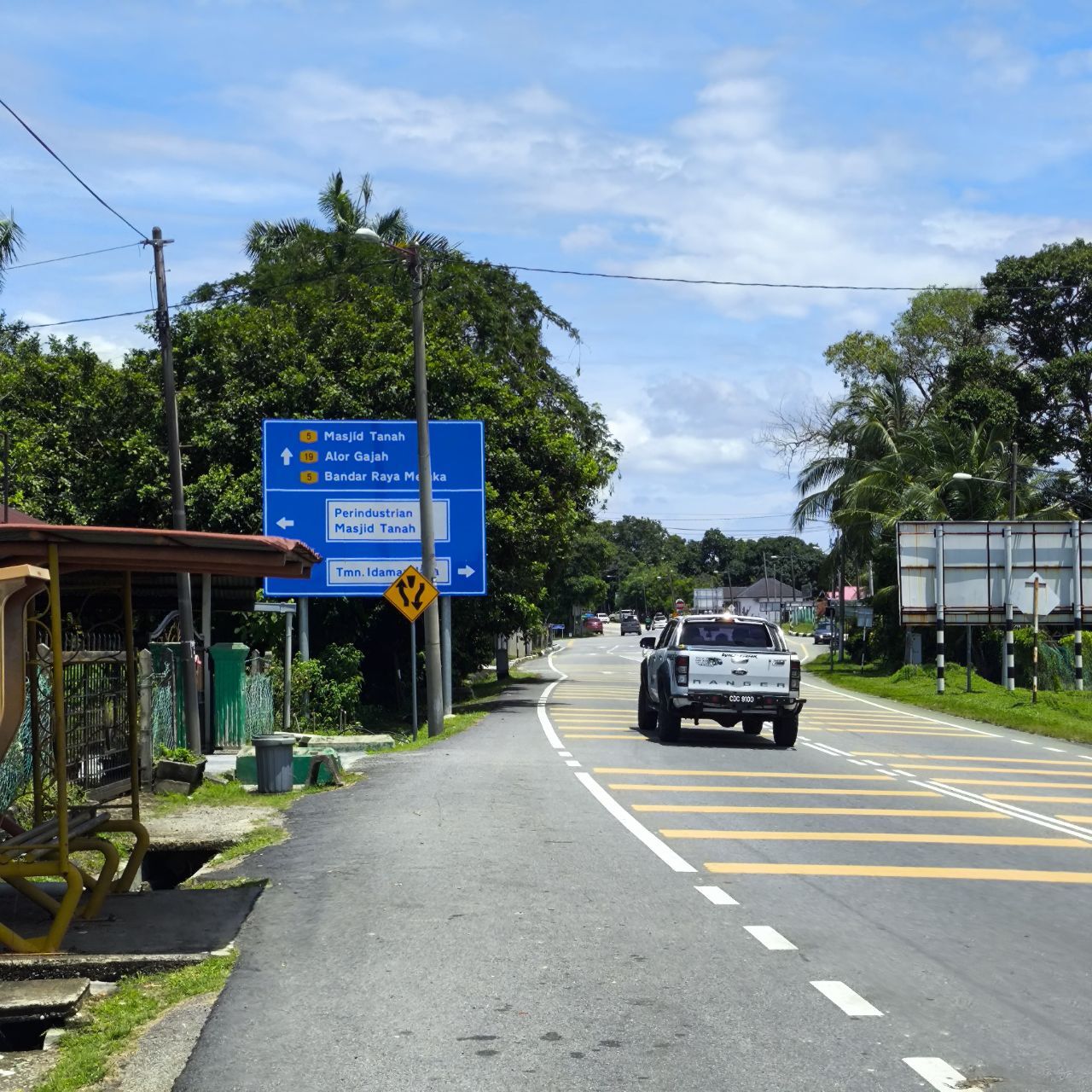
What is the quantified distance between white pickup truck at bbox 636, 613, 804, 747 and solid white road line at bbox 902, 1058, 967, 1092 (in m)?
15.1

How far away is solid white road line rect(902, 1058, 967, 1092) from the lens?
5.37m

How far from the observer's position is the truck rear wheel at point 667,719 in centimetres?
2122

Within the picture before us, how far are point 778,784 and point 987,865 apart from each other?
18.1ft

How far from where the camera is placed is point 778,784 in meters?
16.4

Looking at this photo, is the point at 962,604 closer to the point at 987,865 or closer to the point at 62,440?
the point at 62,440

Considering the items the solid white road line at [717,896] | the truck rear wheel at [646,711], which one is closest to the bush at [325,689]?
the truck rear wheel at [646,711]

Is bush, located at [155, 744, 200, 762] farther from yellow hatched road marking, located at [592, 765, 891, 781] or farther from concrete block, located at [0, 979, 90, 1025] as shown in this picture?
concrete block, located at [0, 979, 90, 1025]

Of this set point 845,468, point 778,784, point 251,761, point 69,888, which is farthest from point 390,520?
point 845,468

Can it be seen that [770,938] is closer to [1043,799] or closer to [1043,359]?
[1043,799]

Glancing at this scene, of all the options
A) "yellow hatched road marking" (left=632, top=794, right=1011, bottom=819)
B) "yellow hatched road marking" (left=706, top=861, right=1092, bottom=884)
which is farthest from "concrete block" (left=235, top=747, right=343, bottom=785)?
"yellow hatched road marking" (left=706, top=861, right=1092, bottom=884)

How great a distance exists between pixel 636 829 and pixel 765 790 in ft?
12.6

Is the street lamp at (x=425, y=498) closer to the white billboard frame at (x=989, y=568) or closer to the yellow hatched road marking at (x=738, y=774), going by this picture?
the yellow hatched road marking at (x=738, y=774)

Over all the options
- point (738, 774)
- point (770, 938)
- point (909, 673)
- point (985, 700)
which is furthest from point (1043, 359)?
point (770, 938)

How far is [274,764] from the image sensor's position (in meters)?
16.0
